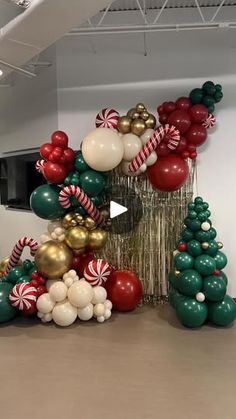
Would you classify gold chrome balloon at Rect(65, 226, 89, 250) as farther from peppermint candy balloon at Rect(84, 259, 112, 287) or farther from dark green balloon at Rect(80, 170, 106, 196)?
dark green balloon at Rect(80, 170, 106, 196)

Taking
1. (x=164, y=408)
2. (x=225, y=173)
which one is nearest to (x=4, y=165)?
(x=225, y=173)

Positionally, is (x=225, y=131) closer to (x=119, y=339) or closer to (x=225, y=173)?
(x=225, y=173)

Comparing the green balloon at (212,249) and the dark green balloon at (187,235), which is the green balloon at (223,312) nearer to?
the green balloon at (212,249)

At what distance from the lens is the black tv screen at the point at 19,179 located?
4.20m

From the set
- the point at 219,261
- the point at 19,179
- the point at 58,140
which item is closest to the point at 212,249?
the point at 219,261

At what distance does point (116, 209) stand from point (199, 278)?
1056mm

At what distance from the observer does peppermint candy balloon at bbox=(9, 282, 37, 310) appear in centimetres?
295

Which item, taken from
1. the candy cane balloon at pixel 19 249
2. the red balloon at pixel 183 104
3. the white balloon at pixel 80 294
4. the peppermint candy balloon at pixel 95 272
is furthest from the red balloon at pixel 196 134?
the candy cane balloon at pixel 19 249

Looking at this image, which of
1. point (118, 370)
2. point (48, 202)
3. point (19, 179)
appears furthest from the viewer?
point (19, 179)

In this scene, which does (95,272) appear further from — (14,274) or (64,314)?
(14,274)

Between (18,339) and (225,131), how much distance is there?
2611 mm

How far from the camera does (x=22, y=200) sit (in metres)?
4.43

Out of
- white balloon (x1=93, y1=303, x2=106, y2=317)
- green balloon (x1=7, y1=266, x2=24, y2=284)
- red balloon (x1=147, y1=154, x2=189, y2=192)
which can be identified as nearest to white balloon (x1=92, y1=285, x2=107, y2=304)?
white balloon (x1=93, y1=303, x2=106, y2=317)

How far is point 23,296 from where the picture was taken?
2.95 meters
